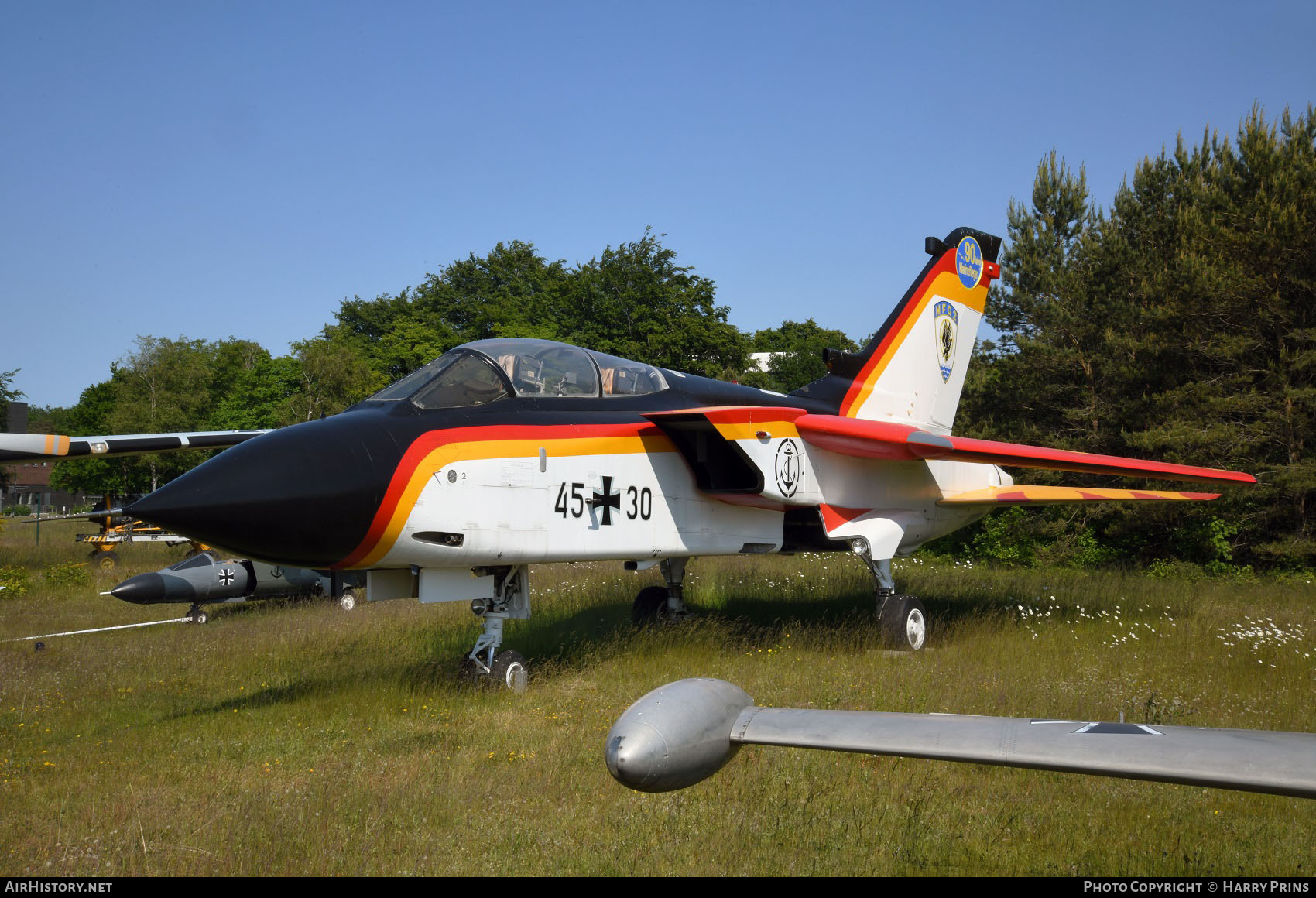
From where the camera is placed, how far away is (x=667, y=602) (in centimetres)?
1203

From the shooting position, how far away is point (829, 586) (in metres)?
15.2

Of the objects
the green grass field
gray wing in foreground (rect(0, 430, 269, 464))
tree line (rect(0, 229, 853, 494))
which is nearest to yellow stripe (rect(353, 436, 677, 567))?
the green grass field

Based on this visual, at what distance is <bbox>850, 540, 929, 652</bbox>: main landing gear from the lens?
33.3 feet

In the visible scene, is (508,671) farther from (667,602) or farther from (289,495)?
(667,602)

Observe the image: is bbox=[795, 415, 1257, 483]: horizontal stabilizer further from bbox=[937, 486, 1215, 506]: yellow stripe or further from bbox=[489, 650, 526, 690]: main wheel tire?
bbox=[489, 650, 526, 690]: main wheel tire

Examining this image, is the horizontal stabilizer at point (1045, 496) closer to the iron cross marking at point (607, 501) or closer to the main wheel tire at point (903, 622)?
the main wheel tire at point (903, 622)

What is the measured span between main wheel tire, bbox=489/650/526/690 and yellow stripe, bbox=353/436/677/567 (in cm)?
168

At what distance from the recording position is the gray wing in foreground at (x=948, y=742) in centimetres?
194

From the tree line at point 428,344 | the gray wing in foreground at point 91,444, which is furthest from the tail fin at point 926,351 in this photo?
the tree line at point 428,344

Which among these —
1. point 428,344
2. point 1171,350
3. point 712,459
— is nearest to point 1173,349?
point 1171,350

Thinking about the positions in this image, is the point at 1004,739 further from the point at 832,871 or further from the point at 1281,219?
the point at 1281,219

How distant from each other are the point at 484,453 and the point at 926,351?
8105 millimetres

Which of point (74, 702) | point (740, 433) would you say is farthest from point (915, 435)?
point (74, 702)

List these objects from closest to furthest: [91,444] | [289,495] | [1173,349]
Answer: [289,495], [91,444], [1173,349]
